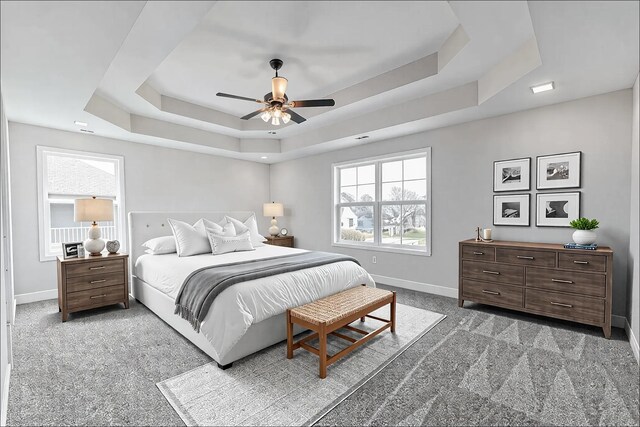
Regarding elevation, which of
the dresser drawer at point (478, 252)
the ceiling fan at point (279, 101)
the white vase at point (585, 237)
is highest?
the ceiling fan at point (279, 101)

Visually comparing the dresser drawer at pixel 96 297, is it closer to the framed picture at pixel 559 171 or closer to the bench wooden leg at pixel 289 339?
the bench wooden leg at pixel 289 339

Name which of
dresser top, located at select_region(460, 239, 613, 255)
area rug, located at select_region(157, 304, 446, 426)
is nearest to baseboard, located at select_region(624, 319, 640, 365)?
dresser top, located at select_region(460, 239, 613, 255)

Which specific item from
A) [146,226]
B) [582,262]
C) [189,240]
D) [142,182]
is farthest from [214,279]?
[582,262]

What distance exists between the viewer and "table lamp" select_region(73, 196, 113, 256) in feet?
11.7

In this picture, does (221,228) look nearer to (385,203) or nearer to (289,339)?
(289,339)

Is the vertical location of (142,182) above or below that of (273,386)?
above

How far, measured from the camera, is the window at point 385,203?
4582mm

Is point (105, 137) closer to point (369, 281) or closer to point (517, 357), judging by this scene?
point (369, 281)

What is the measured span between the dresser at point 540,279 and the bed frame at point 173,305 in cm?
225

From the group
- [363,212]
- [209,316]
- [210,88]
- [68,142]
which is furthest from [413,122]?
[68,142]

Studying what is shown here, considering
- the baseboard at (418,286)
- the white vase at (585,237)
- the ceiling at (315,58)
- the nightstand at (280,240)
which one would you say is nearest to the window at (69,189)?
the ceiling at (315,58)

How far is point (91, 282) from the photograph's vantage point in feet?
11.5

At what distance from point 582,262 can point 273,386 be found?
10.3 ft

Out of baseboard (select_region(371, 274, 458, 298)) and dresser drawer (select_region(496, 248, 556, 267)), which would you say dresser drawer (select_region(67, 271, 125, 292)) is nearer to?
baseboard (select_region(371, 274, 458, 298))
